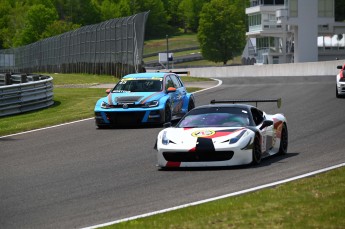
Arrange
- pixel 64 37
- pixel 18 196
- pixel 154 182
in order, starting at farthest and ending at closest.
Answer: pixel 64 37
pixel 154 182
pixel 18 196

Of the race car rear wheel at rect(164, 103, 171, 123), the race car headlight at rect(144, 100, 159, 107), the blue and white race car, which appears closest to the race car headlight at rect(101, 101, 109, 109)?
the blue and white race car

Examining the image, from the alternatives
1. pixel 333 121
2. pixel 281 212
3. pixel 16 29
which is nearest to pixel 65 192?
pixel 281 212

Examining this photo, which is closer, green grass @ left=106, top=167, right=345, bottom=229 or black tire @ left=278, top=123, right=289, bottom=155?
green grass @ left=106, top=167, right=345, bottom=229

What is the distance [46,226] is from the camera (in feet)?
33.7

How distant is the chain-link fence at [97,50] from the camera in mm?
48594

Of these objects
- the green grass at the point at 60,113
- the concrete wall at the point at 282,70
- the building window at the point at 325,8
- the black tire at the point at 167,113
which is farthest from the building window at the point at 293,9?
the black tire at the point at 167,113

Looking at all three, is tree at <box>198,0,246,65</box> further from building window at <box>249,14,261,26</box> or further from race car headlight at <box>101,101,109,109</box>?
race car headlight at <box>101,101,109,109</box>

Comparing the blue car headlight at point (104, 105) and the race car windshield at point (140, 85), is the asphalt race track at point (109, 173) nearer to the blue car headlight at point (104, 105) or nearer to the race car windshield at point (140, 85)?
the blue car headlight at point (104, 105)

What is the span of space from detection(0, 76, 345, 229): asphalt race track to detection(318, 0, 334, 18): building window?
Answer: 8730 cm

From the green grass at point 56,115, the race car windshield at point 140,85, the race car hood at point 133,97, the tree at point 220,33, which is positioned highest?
the tree at point 220,33

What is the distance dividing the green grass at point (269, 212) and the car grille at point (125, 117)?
37.3 ft

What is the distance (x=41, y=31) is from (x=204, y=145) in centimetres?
14620

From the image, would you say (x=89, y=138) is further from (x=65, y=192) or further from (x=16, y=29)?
(x=16, y=29)

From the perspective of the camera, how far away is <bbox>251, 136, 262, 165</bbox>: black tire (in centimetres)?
1498
